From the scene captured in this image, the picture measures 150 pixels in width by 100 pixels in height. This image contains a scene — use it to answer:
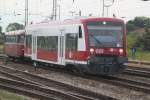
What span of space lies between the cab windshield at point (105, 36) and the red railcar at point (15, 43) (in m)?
14.7

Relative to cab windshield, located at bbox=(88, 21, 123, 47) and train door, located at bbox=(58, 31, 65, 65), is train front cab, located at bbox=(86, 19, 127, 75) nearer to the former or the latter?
cab windshield, located at bbox=(88, 21, 123, 47)

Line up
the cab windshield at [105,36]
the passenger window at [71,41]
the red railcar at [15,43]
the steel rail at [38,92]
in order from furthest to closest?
the red railcar at [15,43] < the passenger window at [71,41] < the cab windshield at [105,36] < the steel rail at [38,92]

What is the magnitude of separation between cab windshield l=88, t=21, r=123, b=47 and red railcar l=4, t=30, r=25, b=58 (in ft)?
48.1

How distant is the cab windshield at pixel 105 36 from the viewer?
22.5 m

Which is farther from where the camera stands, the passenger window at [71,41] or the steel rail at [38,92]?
the passenger window at [71,41]

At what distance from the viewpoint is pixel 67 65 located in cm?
2556

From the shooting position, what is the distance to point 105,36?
22703 mm

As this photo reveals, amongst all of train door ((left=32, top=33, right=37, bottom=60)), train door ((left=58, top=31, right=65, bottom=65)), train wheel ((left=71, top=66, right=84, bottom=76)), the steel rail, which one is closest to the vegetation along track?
the steel rail

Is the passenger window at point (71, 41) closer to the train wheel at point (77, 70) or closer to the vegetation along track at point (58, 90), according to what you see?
the train wheel at point (77, 70)

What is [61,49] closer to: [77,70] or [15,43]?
[77,70]

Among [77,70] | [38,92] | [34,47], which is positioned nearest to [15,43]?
[34,47]

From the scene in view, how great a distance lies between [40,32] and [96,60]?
9.27 meters

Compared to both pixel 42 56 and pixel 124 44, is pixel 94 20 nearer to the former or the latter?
pixel 124 44

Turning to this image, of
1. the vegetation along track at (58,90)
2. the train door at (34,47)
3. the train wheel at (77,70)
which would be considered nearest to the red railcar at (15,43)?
the train door at (34,47)
